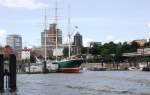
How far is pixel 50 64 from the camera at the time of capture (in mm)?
195375

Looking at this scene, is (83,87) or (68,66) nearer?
(83,87)

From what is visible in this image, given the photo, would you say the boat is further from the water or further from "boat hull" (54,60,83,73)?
the water

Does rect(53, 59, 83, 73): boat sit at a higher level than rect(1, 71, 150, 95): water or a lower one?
higher

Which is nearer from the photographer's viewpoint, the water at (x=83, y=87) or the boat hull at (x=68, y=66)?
the water at (x=83, y=87)

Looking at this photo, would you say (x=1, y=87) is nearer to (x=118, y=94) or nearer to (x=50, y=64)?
(x=118, y=94)

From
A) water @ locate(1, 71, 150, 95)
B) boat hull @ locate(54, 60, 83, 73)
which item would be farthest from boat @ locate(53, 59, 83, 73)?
water @ locate(1, 71, 150, 95)

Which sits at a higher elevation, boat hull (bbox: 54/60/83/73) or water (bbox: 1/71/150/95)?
boat hull (bbox: 54/60/83/73)

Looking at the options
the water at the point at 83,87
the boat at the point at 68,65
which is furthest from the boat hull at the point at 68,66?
the water at the point at 83,87

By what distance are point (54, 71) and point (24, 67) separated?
13.6m

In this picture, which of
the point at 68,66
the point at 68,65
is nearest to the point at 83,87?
the point at 68,65

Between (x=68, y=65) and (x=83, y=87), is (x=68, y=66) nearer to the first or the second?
(x=68, y=65)

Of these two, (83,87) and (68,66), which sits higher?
(68,66)

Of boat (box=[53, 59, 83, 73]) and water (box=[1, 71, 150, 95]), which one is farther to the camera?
boat (box=[53, 59, 83, 73])

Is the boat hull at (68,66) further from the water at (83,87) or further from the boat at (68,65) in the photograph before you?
the water at (83,87)
